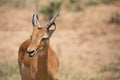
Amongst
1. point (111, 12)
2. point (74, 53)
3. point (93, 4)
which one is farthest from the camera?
point (93, 4)

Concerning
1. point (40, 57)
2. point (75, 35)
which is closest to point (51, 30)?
point (40, 57)

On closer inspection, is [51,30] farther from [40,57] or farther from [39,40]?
[40,57]

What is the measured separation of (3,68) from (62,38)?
5292mm

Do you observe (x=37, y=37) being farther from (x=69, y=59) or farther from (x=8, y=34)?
(x=8, y=34)

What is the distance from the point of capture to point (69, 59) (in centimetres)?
1354

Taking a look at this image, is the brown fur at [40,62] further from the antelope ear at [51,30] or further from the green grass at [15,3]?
the green grass at [15,3]

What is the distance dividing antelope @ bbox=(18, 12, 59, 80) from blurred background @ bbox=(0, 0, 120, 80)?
1.73 metres

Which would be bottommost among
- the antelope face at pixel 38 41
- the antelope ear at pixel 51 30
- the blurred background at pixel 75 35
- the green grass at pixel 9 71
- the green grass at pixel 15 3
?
the green grass at pixel 9 71

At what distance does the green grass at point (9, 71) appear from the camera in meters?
10.4

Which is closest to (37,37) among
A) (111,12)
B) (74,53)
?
(74,53)

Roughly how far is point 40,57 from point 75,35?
28.3 ft

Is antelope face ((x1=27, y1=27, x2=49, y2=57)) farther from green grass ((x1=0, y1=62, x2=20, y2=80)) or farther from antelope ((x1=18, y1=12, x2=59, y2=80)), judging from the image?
green grass ((x1=0, y1=62, x2=20, y2=80))

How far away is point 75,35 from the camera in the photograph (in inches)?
658

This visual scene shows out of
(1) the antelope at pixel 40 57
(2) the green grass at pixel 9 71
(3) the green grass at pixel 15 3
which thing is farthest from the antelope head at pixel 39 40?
(3) the green grass at pixel 15 3
